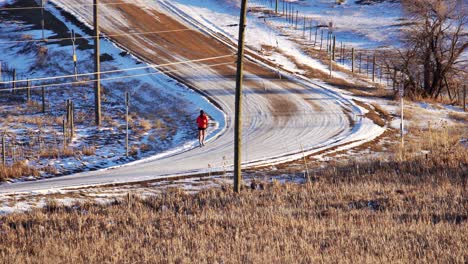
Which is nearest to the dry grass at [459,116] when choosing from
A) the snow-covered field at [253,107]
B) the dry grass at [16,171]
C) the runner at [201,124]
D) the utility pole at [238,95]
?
the snow-covered field at [253,107]

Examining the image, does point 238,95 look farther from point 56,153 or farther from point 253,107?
point 253,107

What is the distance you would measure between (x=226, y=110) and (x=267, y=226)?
20.9 metres

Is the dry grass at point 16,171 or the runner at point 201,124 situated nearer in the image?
the dry grass at point 16,171

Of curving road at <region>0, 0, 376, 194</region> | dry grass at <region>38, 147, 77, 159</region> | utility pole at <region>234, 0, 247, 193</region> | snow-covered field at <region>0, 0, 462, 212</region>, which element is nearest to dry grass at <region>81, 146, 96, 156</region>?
dry grass at <region>38, 147, 77, 159</region>

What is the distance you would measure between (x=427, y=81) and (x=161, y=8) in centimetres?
2672

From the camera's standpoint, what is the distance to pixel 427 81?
42.0 metres

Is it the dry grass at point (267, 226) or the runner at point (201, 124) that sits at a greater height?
the runner at point (201, 124)

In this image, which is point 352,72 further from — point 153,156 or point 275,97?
point 153,156

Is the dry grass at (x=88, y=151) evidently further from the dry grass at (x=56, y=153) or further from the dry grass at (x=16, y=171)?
the dry grass at (x=16, y=171)

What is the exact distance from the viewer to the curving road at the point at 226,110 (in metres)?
23.7

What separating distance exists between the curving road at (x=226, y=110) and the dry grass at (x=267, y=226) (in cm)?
503

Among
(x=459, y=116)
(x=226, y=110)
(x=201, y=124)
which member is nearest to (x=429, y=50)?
(x=459, y=116)

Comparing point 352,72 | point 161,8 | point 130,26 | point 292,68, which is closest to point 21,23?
point 130,26

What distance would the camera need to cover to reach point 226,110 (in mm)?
34312
